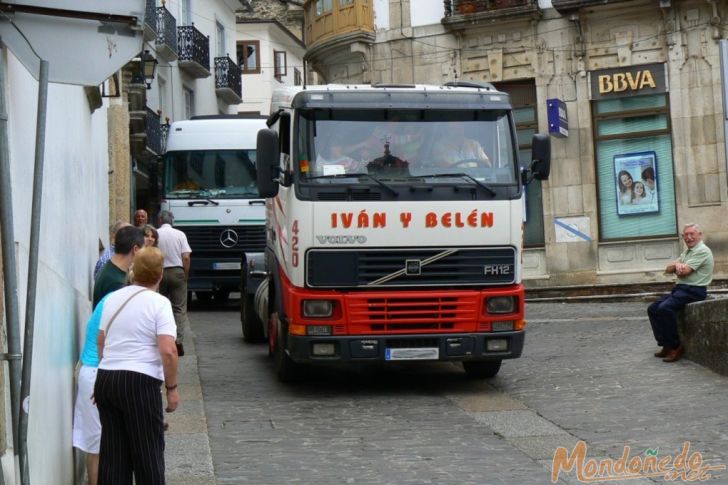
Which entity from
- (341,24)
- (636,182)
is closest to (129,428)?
(636,182)

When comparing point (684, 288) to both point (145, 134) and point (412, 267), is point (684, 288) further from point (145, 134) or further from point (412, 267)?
point (145, 134)

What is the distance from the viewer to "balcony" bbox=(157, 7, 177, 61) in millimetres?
35594

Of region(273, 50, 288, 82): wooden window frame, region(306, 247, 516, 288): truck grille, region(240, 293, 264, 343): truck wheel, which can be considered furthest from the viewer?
region(273, 50, 288, 82): wooden window frame

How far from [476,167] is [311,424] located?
3.07 meters

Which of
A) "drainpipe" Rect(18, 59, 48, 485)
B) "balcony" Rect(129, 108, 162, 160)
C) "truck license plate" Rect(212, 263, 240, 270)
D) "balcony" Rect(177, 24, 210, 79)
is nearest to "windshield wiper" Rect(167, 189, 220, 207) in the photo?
"truck license plate" Rect(212, 263, 240, 270)

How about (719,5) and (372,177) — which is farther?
(719,5)

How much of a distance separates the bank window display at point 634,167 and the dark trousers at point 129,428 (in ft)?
64.0

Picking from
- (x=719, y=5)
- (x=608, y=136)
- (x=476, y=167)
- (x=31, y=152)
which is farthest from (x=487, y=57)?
(x=31, y=152)

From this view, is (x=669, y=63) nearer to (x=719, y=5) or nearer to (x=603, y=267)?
(x=719, y=5)

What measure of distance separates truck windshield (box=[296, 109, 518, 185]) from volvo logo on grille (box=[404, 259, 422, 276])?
760 mm

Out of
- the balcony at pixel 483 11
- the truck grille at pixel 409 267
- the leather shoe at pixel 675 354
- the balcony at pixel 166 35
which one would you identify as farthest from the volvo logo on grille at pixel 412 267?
the balcony at pixel 166 35

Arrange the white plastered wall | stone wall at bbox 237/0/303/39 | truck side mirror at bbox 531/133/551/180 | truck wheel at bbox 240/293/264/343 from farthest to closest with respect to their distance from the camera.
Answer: stone wall at bbox 237/0/303/39, truck wheel at bbox 240/293/264/343, truck side mirror at bbox 531/133/551/180, the white plastered wall

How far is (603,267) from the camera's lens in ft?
81.9

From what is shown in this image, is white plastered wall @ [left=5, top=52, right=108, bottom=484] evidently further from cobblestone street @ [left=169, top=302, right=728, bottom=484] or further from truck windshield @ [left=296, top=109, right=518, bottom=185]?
truck windshield @ [left=296, top=109, right=518, bottom=185]
